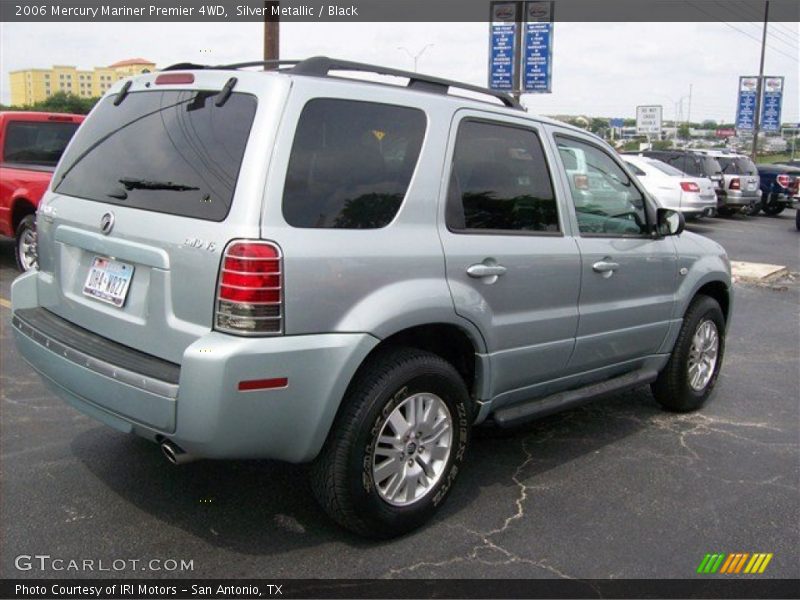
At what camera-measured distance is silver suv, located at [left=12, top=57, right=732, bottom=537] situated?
285 cm

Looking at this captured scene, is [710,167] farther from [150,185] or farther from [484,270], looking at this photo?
[150,185]

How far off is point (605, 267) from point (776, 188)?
2313 cm

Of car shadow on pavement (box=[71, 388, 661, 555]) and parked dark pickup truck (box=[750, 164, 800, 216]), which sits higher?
parked dark pickup truck (box=[750, 164, 800, 216])

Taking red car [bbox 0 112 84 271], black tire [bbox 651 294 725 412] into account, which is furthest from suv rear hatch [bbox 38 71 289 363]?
red car [bbox 0 112 84 271]

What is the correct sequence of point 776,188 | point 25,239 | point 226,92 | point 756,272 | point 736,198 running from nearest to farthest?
point 226,92, point 25,239, point 756,272, point 736,198, point 776,188

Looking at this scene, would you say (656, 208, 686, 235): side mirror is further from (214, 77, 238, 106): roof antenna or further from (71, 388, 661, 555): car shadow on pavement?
(214, 77, 238, 106): roof antenna

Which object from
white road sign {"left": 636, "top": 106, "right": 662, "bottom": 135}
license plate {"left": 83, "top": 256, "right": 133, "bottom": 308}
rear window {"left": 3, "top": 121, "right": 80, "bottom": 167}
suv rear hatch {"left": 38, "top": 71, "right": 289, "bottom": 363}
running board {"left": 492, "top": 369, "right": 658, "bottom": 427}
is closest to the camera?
suv rear hatch {"left": 38, "top": 71, "right": 289, "bottom": 363}

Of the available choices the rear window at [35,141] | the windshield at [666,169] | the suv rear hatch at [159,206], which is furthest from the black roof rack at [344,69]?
the windshield at [666,169]

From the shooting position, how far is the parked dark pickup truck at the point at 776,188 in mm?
24250

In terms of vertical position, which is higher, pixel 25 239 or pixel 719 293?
pixel 719 293

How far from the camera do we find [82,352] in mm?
3201

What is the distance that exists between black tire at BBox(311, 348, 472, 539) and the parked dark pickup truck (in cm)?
2384

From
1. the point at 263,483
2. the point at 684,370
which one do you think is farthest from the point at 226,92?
the point at 684,370

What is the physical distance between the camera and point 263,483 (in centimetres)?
385
